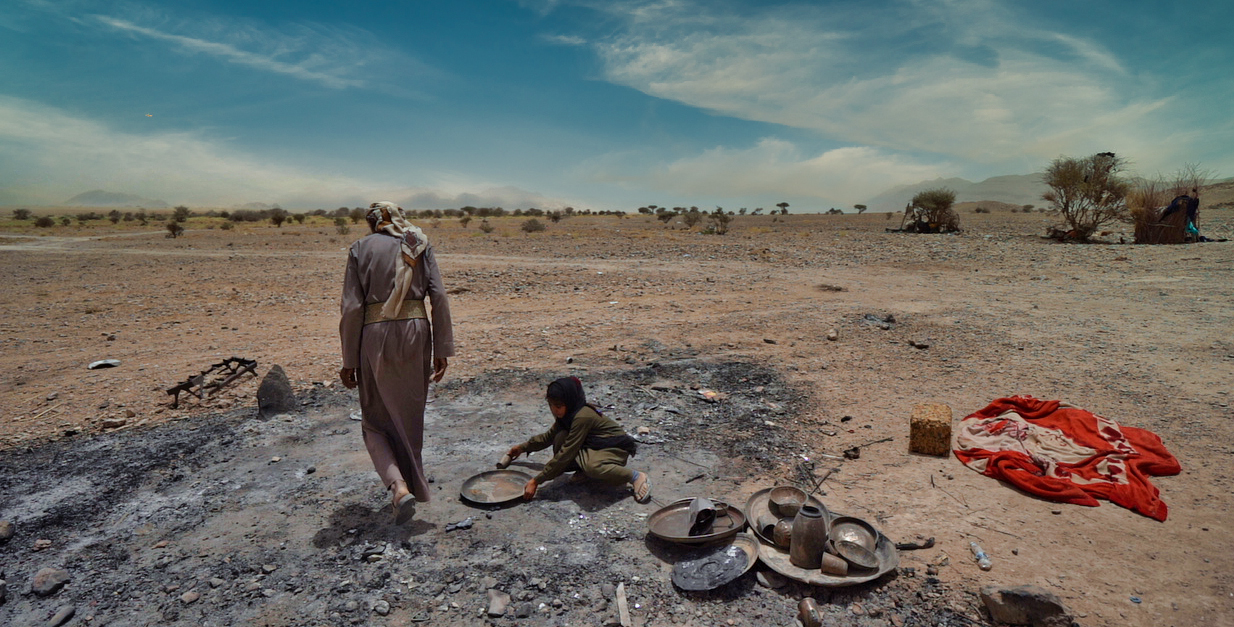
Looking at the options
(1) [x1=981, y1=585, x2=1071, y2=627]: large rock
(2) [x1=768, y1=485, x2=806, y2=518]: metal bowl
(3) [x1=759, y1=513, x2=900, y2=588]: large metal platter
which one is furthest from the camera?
(2) [x1=768, y1=485, x2=806, y2=518]: metal bowl

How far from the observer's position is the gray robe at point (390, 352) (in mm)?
3498

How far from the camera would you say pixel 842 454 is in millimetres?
4559

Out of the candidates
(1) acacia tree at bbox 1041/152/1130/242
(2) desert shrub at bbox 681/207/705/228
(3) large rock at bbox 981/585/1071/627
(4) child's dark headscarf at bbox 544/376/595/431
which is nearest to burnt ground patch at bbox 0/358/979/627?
(3) large rock at bbox 981/585/1071/627

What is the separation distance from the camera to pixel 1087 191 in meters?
18.1

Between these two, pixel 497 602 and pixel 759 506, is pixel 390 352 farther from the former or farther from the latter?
pixel 759 506

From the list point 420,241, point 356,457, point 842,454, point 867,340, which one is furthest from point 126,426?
point 867,340

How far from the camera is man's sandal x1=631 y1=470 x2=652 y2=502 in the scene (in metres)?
3.81

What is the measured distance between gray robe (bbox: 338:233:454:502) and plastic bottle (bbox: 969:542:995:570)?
3.29 metres

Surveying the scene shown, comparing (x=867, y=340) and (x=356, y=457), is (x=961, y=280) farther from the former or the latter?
(x=356, y=457)

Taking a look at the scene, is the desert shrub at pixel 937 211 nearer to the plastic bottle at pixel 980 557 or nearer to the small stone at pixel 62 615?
the plastic bottle at pixel 980 557

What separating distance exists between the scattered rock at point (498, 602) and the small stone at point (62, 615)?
2.04 meters

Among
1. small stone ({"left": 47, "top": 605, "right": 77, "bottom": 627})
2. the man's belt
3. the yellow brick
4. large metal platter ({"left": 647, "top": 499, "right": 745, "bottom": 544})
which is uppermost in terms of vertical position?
the man's belt

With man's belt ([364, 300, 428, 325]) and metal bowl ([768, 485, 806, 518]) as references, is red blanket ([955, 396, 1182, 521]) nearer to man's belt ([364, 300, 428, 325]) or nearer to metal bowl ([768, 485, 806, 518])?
metal bowl ([768, 485, 806, 518])

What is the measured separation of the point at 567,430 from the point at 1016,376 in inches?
→ 200
